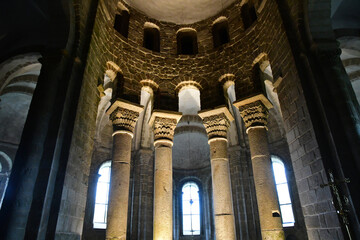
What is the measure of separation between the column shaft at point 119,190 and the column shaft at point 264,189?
3.29 meters

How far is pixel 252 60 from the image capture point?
7.74 m

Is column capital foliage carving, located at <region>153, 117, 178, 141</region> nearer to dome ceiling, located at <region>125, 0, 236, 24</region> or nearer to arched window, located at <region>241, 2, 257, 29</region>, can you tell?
arched window, located at <region>241, 2, 257, 29</region>

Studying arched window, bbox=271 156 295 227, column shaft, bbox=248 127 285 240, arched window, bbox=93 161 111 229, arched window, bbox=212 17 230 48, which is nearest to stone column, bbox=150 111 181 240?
column shaft, bbox=248 127 285 240

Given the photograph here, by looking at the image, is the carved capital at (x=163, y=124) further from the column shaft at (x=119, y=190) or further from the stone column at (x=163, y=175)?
the column shaft at (x=119, y=190)

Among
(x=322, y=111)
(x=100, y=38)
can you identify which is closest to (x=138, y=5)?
(x=100, y=38)

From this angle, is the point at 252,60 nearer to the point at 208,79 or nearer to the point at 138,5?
the point at 208,79

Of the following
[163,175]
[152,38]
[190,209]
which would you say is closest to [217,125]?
[163,175]

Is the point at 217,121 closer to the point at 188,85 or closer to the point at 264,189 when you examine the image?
the point at 188,85

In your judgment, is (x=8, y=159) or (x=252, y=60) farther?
(x=8, y=159)

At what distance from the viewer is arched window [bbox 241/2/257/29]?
28.0 ft

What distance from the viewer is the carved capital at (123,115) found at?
7398 mm

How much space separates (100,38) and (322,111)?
5.22 meters

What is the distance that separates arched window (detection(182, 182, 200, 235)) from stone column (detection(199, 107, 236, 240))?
672 centimetres

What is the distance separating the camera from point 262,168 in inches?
260
